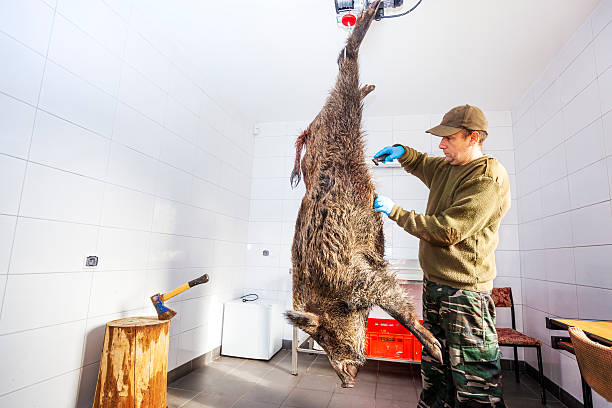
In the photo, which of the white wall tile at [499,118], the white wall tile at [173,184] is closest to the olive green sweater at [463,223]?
the white wall tile at [173,184]

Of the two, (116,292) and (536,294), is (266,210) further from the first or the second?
(536,294)

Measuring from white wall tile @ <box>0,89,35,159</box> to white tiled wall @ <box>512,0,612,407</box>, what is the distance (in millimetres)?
3706

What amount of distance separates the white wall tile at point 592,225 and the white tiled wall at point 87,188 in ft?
11.3

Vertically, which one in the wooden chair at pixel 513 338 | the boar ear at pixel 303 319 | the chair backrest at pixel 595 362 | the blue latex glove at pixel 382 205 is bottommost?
the wooden chair at pixel 513 338

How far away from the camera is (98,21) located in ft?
7.25

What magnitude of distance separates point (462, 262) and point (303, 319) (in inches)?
30.1

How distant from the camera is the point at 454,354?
1.37 m

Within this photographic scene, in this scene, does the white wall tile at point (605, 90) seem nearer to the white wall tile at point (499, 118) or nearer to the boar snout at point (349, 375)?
the white wall tile at point (499, 118)

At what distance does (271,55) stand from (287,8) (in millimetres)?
659

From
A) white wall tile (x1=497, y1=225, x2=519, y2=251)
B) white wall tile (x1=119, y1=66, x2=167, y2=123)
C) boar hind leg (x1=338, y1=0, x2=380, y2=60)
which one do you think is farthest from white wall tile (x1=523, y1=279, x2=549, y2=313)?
white wall tile (x1=119, y1=66, x2=167, y2=123)

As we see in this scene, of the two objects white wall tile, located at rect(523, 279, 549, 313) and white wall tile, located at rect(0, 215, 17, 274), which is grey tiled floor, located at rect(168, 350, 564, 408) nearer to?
white wall tile, located at rect(523, 279, 549, 313)

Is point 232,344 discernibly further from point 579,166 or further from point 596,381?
point 579,166

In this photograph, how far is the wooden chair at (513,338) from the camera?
9.29 ft

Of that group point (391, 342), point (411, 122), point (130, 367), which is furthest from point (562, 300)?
point (130, 367)
